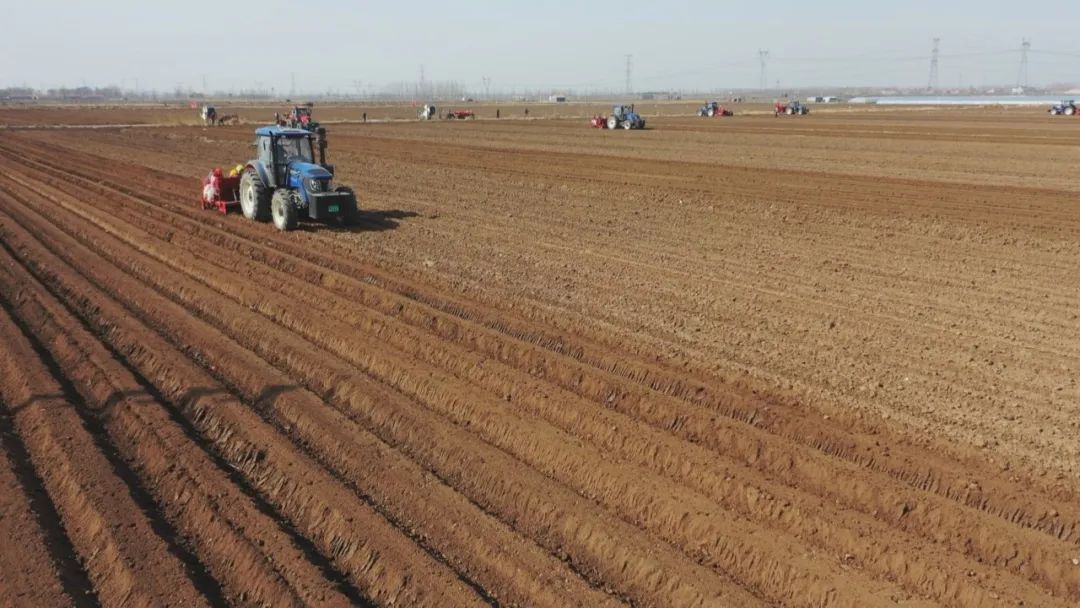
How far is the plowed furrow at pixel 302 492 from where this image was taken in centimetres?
495

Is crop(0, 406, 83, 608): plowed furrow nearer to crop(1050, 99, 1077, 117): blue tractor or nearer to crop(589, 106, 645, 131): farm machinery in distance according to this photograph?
crop(589, 106, 645, 131): farm machinery in distance

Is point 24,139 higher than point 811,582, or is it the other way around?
point 24,139

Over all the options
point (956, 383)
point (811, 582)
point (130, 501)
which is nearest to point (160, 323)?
point (130, 501)

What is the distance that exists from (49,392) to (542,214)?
36.0 ft

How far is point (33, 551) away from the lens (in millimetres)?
5168

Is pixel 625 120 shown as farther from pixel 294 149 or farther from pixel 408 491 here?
pixel 408 491

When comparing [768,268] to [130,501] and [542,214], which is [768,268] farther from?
[130,501]

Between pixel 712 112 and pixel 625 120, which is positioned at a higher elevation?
pixel 712 112

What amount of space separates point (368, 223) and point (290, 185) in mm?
1655

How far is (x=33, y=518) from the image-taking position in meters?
5.54

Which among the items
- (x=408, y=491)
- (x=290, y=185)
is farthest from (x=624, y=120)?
(x=408, y=491)

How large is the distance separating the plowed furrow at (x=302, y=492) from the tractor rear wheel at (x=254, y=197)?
7106 millimetres

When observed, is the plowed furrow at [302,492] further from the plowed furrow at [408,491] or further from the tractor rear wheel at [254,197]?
the tractor rear wheel at [254,197]

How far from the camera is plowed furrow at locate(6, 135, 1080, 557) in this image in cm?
553
